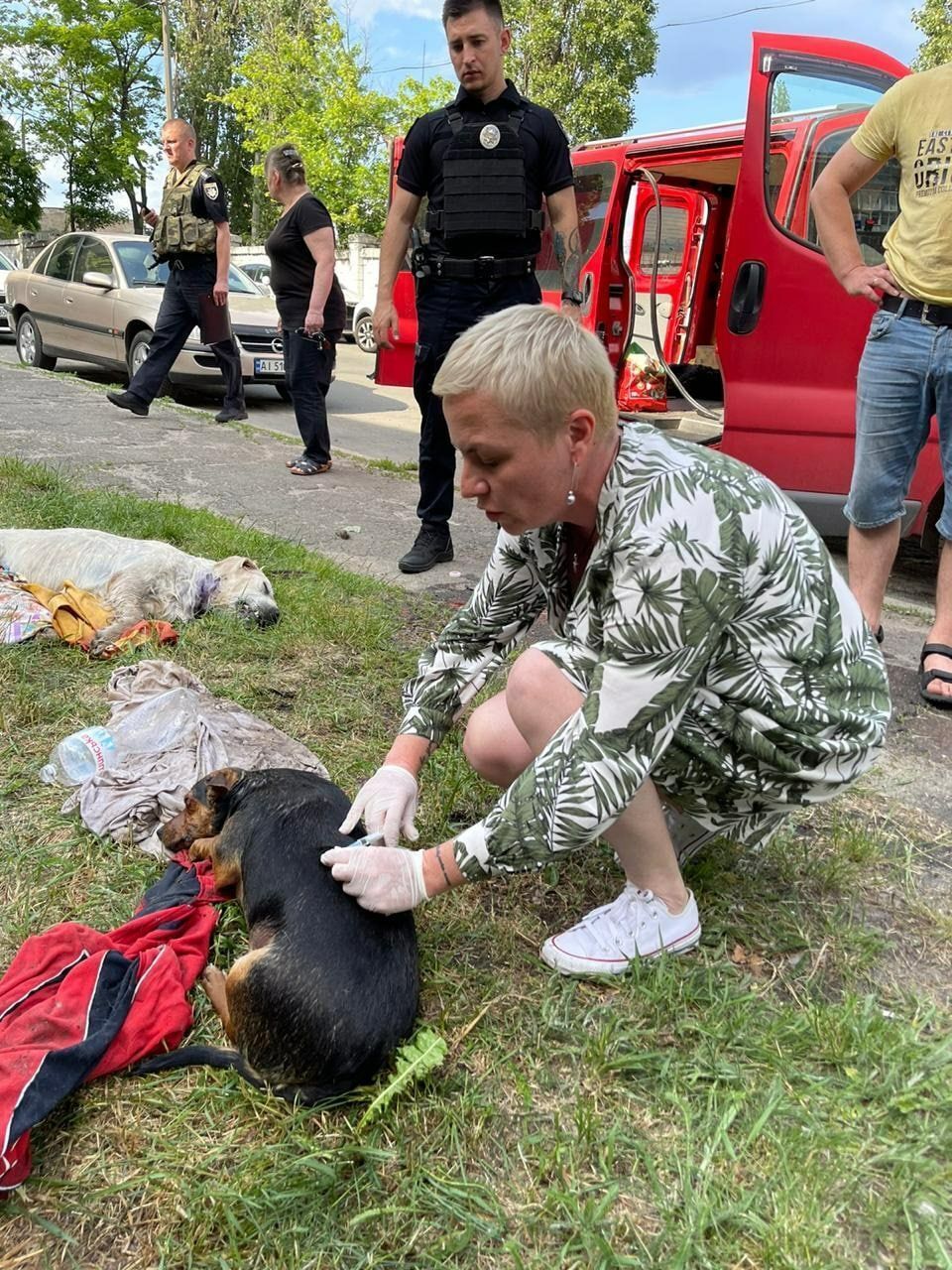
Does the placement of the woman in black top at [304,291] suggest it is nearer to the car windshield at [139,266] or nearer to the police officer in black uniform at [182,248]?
the police officer in black uniform at [182,248]

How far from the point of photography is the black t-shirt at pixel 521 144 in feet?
13.2

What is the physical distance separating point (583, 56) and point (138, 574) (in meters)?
29.2

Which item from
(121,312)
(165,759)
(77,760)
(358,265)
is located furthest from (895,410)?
(358,265)

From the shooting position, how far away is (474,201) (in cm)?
396

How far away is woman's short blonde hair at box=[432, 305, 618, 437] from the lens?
1526 millimetres

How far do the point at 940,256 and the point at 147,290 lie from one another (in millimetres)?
8734

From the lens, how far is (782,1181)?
4.90 ft

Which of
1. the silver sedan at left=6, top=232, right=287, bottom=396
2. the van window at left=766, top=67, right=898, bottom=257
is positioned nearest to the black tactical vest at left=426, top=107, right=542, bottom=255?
the van window at left=766, top=67, right=898, bottom=257

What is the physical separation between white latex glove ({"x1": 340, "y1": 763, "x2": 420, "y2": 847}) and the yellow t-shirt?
2.60 m

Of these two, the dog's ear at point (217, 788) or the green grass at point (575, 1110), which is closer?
the green grass at point (575, 1110)

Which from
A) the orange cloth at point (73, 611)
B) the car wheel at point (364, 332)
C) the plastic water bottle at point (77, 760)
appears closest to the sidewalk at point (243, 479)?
the orange cloth at point (73, 611)

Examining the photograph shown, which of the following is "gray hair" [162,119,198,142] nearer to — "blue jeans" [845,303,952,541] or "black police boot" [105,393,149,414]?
"black police boot" [105,393,149,414]

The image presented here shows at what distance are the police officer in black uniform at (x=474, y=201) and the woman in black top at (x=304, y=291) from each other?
6.29 feet

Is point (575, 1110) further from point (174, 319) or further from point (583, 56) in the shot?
point (583, 56)
